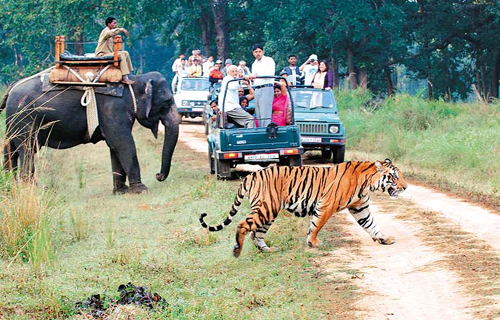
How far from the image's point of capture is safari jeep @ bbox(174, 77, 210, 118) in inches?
1200

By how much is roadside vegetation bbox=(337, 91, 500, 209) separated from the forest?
938 centimetres

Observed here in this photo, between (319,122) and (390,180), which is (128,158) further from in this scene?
(390,180)

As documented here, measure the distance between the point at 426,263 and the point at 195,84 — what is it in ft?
71.9

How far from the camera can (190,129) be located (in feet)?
98.3

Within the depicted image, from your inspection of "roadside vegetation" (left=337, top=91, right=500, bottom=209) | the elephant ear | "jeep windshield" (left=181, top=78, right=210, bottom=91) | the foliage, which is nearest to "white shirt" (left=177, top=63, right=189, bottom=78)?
"jeep windshield" (left=181, top=78, right=210, bottom=91)

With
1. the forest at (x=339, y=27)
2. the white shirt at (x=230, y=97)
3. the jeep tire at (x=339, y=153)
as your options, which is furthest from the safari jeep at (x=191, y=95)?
the white shirt at (x=230, y=97)

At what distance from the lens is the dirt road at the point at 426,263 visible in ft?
26.2

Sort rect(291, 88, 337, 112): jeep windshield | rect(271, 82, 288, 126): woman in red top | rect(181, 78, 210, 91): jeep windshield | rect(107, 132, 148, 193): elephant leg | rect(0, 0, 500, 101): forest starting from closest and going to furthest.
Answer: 1. rect(271, 82, 288, 126): woman in red top
2. rect(107, 132, 148, 193): elephant leg
3. rect(291, 88, 337, 112): jeep windshield
4. rect(181, 78, 210, 91): jeep windshield
5. rect(0, 0, 500, 101): forest

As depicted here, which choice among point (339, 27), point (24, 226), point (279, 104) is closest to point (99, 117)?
point (279, 104)

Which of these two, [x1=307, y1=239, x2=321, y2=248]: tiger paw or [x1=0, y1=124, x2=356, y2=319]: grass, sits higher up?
[x1=307, y1=239, x2=321, y2=248]: tiger paw

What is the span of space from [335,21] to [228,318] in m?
31.8

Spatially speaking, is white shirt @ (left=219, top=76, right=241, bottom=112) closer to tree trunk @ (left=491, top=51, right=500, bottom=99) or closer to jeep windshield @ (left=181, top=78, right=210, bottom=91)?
jeep windshield @ (left=181, top=78, right=210, bottom=91)

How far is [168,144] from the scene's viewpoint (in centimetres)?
1717

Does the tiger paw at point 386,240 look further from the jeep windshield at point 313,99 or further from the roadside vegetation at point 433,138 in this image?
the jeep windshield at point 313,99
